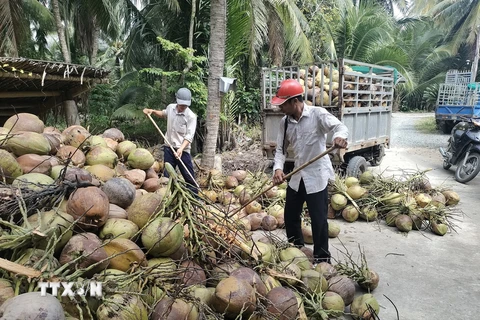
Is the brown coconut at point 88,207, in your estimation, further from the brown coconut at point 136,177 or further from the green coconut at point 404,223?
the green coconut at point 404,223

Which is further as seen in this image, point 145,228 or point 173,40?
point 173,40

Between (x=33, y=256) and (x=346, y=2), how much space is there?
53.0ft

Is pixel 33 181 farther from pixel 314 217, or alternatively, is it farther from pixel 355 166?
pixel 355 166

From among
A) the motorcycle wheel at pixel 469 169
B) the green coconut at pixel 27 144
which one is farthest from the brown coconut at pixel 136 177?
the motorcycle wheel at pixel 469 169

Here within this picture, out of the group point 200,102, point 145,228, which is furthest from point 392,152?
point 145,228

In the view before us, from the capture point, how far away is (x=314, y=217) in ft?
11.3

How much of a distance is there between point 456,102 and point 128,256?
642 inches

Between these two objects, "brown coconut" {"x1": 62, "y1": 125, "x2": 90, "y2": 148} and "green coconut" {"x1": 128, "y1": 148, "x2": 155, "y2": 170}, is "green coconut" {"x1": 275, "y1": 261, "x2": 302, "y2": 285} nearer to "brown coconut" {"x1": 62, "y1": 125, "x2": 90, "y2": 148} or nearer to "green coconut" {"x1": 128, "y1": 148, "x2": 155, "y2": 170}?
"green coconut" {"x1": 128, "y1": 148, "x2": 155, "y2": 170}

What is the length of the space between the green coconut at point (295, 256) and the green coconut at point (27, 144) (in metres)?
2.05

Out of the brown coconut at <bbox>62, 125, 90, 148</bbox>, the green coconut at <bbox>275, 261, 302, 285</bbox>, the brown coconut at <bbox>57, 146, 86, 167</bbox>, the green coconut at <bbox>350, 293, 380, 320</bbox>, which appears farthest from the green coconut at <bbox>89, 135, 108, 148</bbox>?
the green coconut at <bbox>350, 293, 380, 320</bbox>

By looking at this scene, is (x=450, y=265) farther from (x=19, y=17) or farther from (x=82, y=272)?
(x=19, y=17)

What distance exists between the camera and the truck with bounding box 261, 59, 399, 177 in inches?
244

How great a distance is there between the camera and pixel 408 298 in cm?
322

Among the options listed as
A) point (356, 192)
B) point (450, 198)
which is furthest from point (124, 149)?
point (450, 198)
